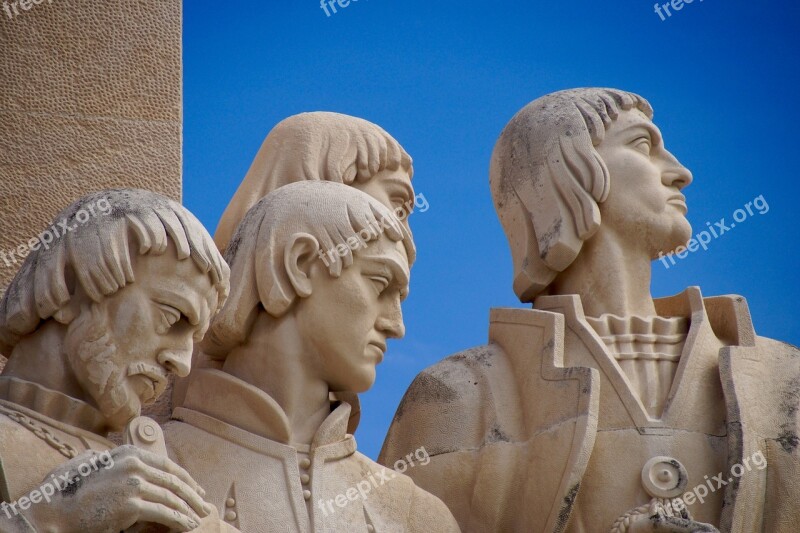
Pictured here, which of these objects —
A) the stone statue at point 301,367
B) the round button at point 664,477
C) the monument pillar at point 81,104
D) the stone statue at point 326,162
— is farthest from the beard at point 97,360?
the round button at point 664,477

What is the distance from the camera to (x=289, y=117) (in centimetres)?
731

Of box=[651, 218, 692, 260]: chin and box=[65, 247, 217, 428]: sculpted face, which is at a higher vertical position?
Result: box=[651, 218, 692, 260]: chin

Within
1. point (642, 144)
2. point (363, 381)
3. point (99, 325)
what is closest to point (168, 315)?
point (99, 325)

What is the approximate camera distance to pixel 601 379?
6.91m

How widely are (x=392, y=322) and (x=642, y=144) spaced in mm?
1765

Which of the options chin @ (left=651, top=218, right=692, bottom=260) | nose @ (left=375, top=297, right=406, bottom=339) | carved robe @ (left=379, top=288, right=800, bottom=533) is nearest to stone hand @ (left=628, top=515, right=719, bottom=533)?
carved robe @ (left=379, top=288, right=800, bottom=533)

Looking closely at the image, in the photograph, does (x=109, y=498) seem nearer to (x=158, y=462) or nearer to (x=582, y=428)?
(x=158, y=462)

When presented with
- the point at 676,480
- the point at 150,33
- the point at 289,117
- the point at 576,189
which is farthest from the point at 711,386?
the point at 150,33

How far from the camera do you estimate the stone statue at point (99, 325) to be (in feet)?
17.0

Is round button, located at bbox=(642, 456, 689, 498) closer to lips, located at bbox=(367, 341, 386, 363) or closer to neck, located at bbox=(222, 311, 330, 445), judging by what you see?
lips, located at bbox=(367, 341, 386, 363)

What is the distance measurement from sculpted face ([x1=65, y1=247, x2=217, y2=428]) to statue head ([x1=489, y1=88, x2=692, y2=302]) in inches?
85.6

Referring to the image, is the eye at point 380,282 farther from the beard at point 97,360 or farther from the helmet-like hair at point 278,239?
the beard at point 97,360

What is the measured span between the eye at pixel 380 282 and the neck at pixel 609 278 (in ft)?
4.44

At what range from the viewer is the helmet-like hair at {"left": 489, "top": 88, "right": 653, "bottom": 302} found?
7.22m
